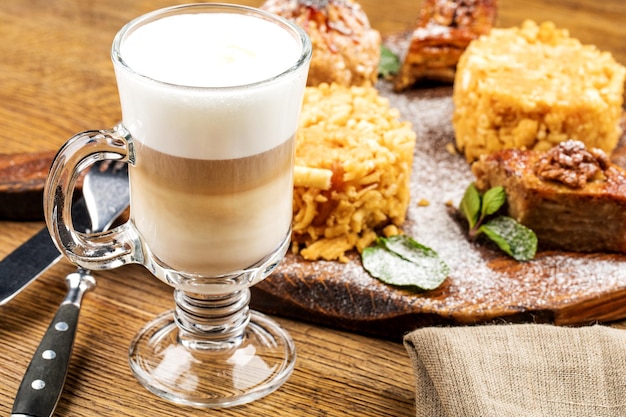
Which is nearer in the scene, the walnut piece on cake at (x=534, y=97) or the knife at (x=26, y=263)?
the knife at (x=26, y=263)

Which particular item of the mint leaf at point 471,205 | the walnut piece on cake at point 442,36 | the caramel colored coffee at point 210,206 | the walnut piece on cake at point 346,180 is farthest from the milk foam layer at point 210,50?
the walnut piece on cake at point 442,36

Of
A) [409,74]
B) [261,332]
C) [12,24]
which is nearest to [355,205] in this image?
[261,332]

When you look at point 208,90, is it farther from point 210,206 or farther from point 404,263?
point 404,263

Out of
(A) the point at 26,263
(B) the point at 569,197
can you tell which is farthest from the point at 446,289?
(A) the point at 26,263

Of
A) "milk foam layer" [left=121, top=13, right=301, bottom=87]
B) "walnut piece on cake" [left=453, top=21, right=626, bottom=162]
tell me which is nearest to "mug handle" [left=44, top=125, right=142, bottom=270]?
"milk foam layer" [left=121, top=13, right=301, bottom=87]

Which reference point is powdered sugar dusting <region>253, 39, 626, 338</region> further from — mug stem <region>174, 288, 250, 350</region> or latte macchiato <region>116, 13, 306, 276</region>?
latte macchiato <region>116, 13, 306, 276</region>

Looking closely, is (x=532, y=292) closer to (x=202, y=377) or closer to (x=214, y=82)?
(x=202, y=377)

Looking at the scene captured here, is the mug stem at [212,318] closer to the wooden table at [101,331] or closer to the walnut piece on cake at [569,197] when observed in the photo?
the wooden table at [101,331]
